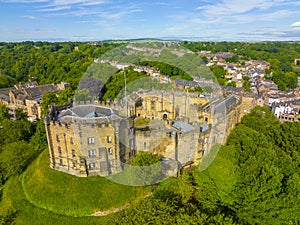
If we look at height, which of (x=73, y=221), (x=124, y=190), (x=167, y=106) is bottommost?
(x=73, y=221)

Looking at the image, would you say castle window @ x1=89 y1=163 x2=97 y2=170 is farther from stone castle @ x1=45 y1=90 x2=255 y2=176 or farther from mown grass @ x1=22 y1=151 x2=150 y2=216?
mown grass @ x1=22 y1=151 x2=150 y2=216

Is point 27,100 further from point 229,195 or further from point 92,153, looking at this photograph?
point 229,195

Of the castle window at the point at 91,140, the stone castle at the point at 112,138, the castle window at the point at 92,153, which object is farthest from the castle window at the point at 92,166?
the castle window at the point at 91,140

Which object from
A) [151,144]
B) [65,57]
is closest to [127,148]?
[151,144]

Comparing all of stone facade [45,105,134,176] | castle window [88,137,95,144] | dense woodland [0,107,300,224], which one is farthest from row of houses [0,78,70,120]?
castle window [88,137,95,144]

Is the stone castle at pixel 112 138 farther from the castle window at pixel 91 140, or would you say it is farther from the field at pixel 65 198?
the field at pixel 65 198

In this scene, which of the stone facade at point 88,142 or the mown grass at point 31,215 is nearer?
the mown grass at point 31,215

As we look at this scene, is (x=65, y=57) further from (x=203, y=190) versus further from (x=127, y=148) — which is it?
(x=203, y=190)

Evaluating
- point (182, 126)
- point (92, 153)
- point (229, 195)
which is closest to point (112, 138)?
point (92, 153)
